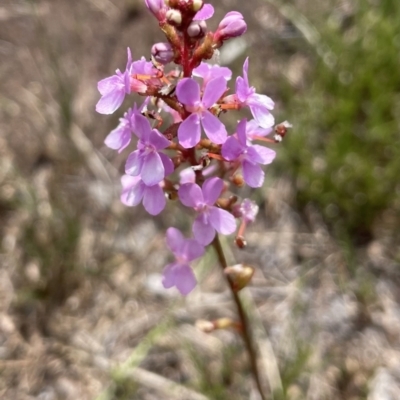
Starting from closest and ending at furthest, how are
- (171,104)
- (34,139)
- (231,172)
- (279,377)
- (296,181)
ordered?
(171,104), (231,172), (279,377), (296,181), (34,139)

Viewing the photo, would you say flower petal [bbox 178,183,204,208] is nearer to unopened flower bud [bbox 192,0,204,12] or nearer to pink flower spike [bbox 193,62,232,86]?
pink flower spike [bbox 193,62,232,86]

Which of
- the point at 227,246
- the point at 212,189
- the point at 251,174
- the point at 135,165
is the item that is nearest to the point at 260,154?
the point at 251,174

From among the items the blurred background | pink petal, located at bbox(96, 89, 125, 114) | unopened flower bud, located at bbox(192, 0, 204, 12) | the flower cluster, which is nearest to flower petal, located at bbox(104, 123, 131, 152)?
the flower cluster

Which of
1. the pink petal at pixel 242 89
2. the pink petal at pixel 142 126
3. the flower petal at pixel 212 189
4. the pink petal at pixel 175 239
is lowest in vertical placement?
the pink petal at pixel 175 239

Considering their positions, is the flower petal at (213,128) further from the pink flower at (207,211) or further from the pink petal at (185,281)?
the pink petal at (185,281)

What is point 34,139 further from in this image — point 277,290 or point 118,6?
point 277,290

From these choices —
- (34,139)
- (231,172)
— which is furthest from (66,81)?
(231,172)

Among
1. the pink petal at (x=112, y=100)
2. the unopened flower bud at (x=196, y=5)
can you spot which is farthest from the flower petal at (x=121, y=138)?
the unopened flower bud at (x=196, y=5)

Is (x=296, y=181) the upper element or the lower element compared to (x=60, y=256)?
upper
